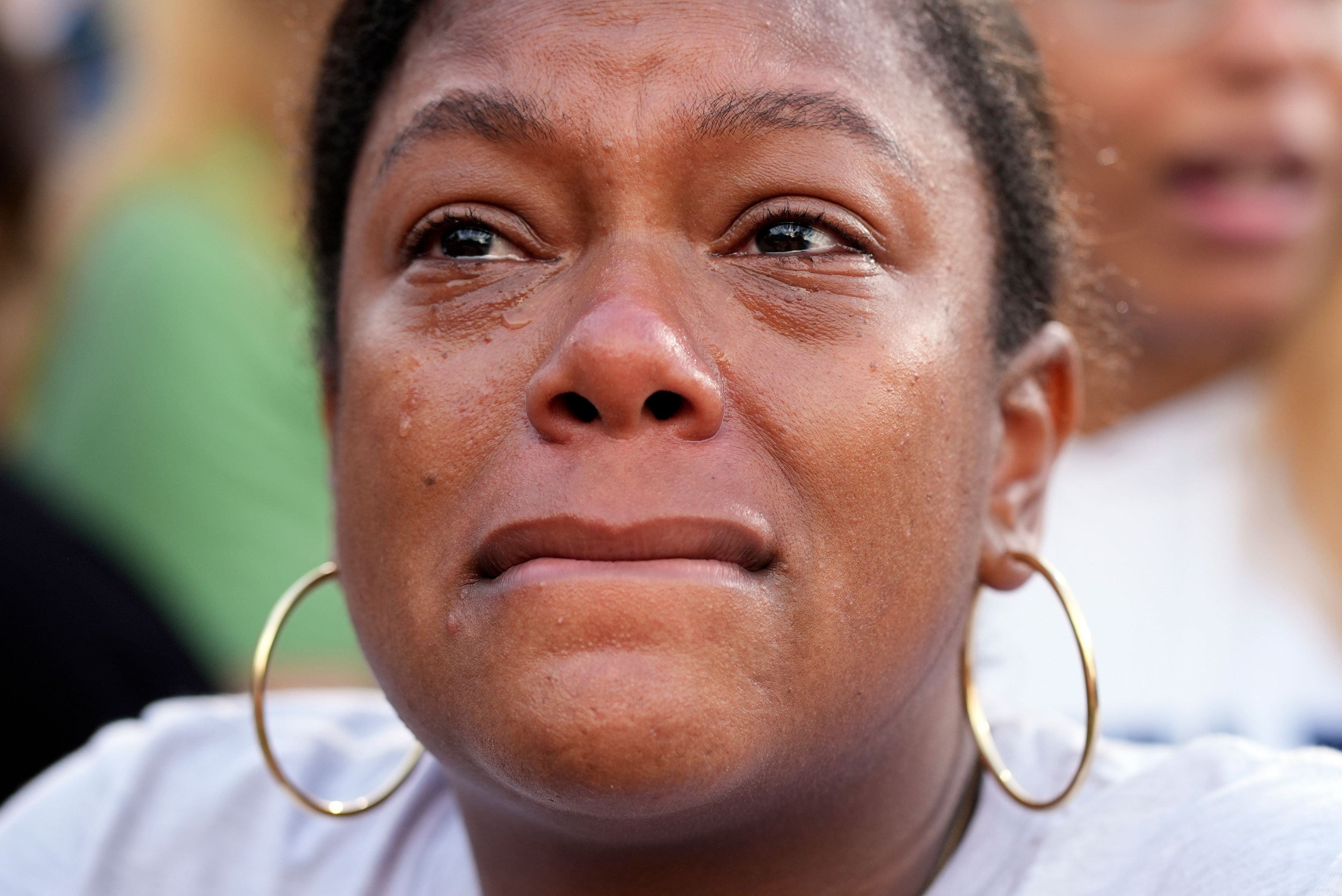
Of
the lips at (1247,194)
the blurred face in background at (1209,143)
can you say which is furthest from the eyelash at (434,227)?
the lips at (1247,194)

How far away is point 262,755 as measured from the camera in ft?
7.93

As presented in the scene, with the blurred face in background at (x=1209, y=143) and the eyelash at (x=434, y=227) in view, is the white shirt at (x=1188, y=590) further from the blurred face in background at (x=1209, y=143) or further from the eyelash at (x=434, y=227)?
the eyelash at (x=434, y=227)

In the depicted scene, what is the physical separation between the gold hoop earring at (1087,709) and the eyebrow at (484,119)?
871mm

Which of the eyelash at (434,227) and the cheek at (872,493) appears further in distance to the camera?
the eyelash at (434,227)

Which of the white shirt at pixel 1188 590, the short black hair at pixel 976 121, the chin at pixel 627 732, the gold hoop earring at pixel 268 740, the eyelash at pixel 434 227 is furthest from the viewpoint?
the white shirt at pixel 1188 590

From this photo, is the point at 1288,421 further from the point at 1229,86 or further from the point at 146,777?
the point at 146,777

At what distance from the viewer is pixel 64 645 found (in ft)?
9.73

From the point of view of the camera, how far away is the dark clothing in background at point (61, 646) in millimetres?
2936

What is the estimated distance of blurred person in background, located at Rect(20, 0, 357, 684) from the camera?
337 cm

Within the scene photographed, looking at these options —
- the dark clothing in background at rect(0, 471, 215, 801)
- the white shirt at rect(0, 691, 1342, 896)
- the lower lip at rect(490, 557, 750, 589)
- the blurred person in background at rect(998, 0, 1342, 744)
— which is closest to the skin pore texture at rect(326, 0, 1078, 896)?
the lower lip at rect(490, 557, 750, 589)

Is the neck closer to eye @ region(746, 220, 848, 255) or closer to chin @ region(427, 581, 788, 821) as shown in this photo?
chin @ region(427, 581, 788, 821)

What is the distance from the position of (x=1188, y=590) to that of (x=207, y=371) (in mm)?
2322

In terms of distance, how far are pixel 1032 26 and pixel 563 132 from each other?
1.04 meters

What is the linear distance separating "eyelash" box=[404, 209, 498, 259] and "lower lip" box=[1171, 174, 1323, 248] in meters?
2.27
